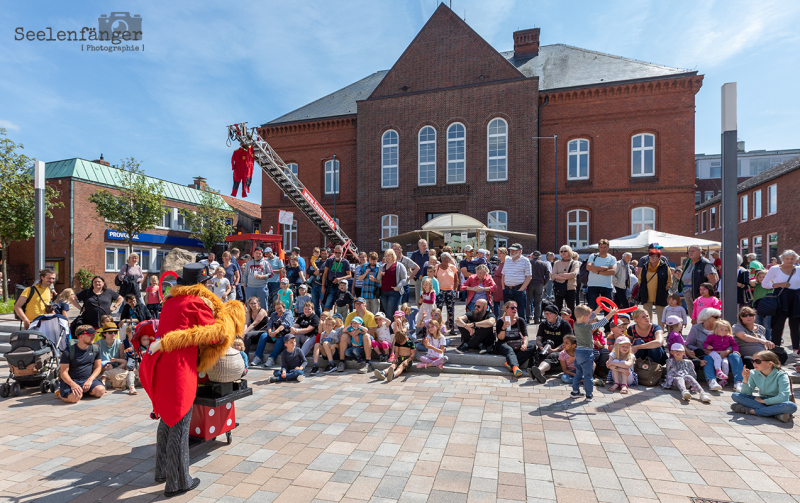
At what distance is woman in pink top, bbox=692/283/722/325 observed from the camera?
7.75 metres

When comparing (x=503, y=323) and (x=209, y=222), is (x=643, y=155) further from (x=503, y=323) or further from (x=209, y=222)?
(x=209, y=222)

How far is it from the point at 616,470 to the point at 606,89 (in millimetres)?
22519

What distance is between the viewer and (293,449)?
4465 mm

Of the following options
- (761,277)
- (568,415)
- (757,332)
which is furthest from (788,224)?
(568,415)

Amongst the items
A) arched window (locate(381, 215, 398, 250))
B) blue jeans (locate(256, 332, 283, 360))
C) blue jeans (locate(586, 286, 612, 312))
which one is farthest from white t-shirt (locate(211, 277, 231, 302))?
arched window (locate(381, 215, 398, 250))

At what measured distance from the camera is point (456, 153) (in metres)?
24.3

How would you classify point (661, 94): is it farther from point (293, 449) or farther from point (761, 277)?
point (293, 449)

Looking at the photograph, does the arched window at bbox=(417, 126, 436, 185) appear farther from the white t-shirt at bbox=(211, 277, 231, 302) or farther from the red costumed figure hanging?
the white t-shirt at bbox=(211, 277, 231, 302)

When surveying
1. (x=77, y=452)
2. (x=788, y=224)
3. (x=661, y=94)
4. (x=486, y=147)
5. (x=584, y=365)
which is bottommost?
(x=77, y=452)

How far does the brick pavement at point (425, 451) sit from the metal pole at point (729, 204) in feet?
6.59

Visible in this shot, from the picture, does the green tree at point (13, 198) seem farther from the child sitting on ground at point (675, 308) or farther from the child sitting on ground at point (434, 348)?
the child sitting on ground at point (675, 308)

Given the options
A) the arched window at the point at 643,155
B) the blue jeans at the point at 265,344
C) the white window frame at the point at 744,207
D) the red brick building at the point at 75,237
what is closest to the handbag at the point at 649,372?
the blue jeans at the point at 265,344

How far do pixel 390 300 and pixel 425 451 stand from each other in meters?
5.12

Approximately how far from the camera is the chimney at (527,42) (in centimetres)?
2691
